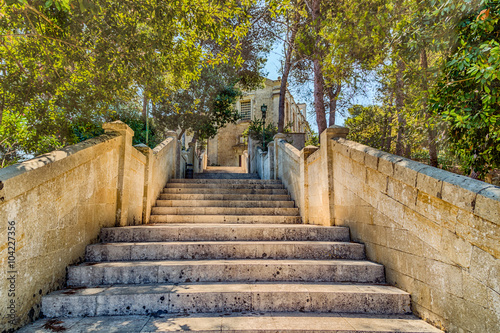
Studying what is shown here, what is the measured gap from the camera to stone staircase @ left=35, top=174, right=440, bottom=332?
2.53m

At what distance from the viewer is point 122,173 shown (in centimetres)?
446

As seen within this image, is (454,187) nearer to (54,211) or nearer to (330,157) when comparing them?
(330,157)

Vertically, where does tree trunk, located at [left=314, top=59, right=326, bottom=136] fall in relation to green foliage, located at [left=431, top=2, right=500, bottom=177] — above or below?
above

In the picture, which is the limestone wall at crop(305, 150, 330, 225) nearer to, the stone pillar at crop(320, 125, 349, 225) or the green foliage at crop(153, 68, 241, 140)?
the stone pillar at crop(320, 125, 349, 225)

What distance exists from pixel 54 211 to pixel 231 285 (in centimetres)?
211

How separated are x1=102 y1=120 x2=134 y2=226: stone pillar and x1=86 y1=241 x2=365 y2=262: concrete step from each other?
884 millimetres

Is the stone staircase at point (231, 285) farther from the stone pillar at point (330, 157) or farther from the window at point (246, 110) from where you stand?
the window at point (246, 110)

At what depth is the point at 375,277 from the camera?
3244 mm

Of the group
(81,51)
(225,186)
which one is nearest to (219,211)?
(225,186)

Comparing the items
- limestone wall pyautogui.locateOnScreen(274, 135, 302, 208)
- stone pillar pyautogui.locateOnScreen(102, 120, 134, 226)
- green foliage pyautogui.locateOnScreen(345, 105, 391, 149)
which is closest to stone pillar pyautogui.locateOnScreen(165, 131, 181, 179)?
limestone wall pyautogui.locateOnScreen(274, 135, 302, 208)

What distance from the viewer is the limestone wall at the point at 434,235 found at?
201 centimetres

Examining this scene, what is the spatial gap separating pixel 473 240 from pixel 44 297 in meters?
3.91

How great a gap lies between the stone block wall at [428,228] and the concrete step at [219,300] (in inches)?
15.7

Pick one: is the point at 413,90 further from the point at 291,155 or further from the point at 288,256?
the point at 288,256
